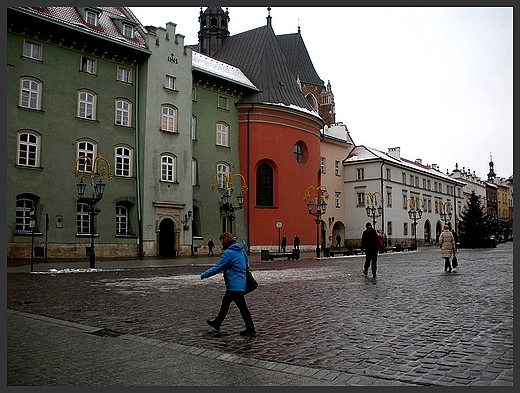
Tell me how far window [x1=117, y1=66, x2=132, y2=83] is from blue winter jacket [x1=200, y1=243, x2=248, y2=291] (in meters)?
32.6

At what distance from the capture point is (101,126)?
122ft

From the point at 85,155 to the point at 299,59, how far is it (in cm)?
4368

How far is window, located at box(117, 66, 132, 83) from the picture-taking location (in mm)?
38547

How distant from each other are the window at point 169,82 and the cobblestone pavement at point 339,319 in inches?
1008

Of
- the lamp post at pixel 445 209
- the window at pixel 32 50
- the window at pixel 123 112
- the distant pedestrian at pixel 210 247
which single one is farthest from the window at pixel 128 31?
the lamp post at pixel 445 209

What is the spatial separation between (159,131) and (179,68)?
5475 millimetres

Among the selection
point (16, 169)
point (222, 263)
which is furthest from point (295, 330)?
point (16, 169)

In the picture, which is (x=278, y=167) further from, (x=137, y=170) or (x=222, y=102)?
(x=137, y=170)

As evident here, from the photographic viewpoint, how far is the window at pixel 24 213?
32.4m

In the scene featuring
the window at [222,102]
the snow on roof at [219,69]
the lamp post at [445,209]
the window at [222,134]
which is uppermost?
the snow on roof at [219,69]

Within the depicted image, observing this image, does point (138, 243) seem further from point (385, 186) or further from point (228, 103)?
point (385, 186)

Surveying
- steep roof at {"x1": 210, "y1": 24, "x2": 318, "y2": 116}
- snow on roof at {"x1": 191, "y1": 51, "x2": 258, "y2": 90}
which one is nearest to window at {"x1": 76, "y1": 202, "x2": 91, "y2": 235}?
snow on roof at {"x1": 191, "y1": 51, "x2": 258, "y2": 90}

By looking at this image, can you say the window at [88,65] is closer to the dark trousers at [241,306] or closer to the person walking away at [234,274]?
the person walking away at [234,274]

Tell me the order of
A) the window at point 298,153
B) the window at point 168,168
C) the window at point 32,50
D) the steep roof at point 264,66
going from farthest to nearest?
the window at point 298,153, the steep roof at point 264,66, the window at point 168,168, the window at point 32,50
